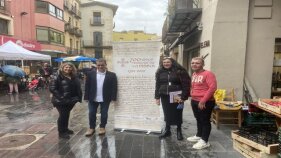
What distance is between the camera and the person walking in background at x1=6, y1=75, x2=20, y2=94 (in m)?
11.5

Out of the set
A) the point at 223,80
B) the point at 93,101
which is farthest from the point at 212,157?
the point at 223,80

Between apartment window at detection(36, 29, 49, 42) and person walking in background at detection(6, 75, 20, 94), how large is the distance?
1150 cm

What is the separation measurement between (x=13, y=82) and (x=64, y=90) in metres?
8.39

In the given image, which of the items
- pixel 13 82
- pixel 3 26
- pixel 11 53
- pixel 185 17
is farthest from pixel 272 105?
pixel 3 26

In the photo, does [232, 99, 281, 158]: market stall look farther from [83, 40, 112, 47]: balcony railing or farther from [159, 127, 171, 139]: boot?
[83, 40, 112, 47]: balcony railing

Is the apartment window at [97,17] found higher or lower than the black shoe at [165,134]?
higher

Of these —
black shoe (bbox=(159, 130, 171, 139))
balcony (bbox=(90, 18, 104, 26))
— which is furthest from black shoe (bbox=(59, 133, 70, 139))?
balcony (bbox=(90, 18, 104, 26))

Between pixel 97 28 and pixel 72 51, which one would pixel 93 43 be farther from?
pixel 72 51

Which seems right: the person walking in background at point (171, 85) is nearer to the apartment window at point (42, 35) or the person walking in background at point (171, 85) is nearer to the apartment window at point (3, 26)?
the apartment window at point (3, 26)

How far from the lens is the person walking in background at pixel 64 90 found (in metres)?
4.75

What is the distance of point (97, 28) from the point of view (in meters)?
42.5

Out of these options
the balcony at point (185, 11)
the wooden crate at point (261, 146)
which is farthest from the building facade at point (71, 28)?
the wooden crate at point (261, 146)

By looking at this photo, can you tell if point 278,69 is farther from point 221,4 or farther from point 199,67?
point 199,67

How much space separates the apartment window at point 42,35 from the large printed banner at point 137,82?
19869mm
